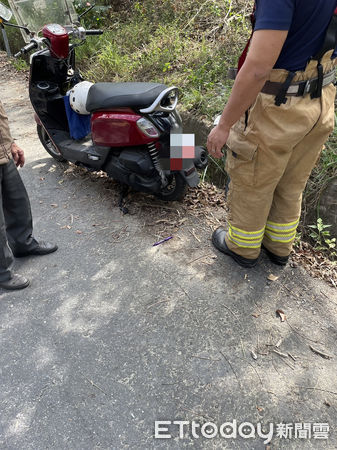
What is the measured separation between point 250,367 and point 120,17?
311 inches

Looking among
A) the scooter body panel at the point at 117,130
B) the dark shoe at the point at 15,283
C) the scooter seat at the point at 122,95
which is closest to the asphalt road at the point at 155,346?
the dark shoe at the point at 15,283

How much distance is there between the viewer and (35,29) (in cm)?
447

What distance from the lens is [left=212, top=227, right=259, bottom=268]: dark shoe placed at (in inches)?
100

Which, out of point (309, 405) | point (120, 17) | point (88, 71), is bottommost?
point (309, 405)

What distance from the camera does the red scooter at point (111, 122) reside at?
8.89 ft

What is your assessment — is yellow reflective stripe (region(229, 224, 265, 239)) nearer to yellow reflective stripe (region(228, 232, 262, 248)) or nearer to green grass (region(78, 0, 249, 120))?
yellow reflective stripe (region(228, 232, 262, 248))

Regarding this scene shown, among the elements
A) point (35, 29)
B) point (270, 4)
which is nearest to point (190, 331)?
point (270, 4)

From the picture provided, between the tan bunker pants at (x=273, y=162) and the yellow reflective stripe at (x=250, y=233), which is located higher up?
the tan bunker pants at (x=273, y=162)

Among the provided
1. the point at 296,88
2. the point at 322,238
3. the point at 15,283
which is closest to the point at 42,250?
the point at 15,283

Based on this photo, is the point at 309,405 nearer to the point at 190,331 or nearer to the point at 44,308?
the point at 190,331

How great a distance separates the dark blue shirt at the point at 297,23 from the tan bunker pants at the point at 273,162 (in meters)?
0.07

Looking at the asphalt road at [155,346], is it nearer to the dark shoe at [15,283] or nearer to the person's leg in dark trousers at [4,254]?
the dark shoe at [15,283]

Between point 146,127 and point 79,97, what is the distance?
40.7 inches

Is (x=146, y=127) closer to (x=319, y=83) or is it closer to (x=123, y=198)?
(x=123, y=198)
